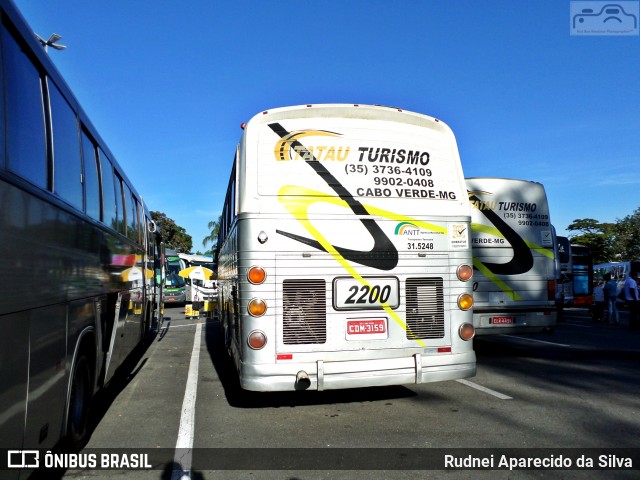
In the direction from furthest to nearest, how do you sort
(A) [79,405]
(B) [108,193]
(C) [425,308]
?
(B) [108,193]
(C) [425,308]
(A) [79,405]

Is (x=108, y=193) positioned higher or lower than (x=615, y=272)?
higher

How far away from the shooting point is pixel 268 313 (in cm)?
577

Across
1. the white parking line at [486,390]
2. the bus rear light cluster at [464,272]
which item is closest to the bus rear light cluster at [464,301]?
the bus rear light cluster at [464,272]

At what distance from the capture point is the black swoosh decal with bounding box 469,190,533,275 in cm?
1037

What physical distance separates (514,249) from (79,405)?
828cm

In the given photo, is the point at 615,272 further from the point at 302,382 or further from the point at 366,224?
the point at 302,382

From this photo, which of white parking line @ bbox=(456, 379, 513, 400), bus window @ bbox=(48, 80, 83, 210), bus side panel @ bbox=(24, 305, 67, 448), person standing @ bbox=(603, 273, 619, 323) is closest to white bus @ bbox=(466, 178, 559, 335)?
white parking line @ bbox=(456, 379, 513, 400)

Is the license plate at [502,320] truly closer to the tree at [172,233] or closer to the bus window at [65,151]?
the bus window at [65,151]

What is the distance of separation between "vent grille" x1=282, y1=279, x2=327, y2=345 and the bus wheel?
6.60 ft

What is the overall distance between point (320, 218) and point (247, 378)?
1.93m

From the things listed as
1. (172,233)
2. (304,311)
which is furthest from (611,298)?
(172,233)

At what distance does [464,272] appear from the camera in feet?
21.3

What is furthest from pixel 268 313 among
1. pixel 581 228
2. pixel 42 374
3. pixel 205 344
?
pixel 581 228

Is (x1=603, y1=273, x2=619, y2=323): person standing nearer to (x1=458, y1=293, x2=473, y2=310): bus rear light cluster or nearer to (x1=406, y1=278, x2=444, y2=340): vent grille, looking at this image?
(x1=458, y1=293, x2=473, y2=310): bus rear light cluster
